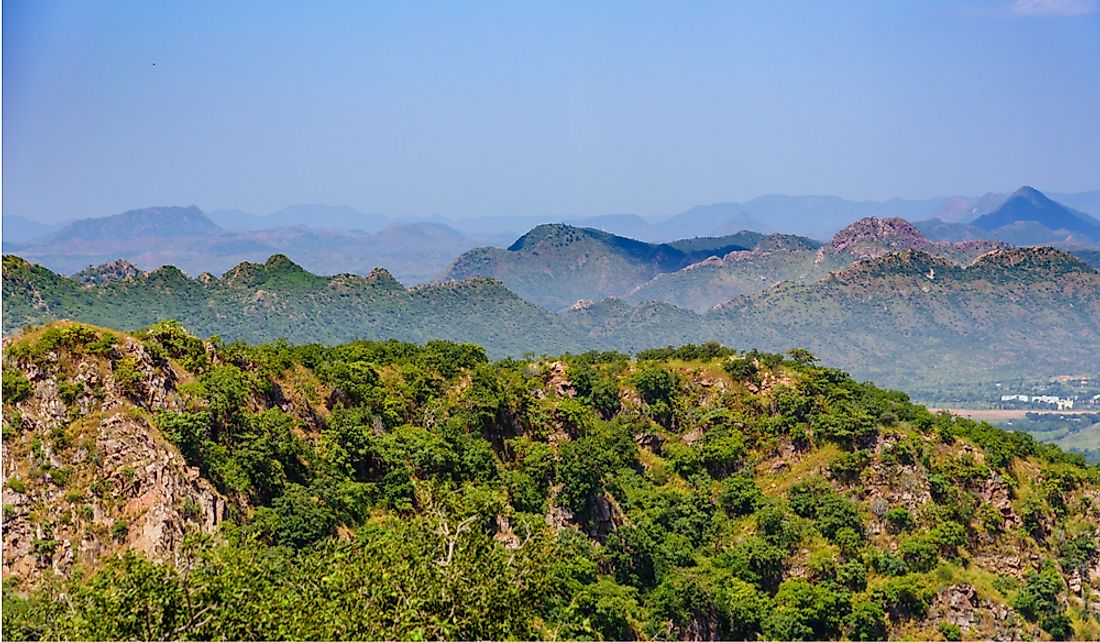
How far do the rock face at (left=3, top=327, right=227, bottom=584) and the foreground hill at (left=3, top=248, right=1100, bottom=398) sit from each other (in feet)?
291

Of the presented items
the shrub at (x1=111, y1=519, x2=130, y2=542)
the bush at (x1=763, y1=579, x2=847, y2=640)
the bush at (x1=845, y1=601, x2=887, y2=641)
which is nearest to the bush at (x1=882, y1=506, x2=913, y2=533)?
the bush at (x1=845, y1=601, x2=887, y2=641)

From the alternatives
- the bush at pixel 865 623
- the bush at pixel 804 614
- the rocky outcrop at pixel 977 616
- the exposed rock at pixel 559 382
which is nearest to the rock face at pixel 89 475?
the exposed rock at pixel 559 382

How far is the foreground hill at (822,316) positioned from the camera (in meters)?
130

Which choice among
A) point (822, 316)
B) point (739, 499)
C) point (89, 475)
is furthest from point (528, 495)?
point (822, 316)

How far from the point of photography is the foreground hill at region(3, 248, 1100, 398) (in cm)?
13000

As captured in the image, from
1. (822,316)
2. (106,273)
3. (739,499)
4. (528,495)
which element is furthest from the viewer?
(822,316)

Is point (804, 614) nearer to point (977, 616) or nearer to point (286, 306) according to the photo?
point (977, 616)

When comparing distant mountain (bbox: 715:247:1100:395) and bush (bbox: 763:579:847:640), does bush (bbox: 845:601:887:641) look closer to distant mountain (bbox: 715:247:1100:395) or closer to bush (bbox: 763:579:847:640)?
bush (bbox: 763:579:847:640)

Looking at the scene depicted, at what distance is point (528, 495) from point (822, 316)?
152992mm

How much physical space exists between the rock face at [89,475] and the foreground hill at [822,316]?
88.7m

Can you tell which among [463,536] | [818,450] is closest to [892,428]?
[818,450]

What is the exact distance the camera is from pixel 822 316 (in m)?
185

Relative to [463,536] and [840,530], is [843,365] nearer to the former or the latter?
[840,530]

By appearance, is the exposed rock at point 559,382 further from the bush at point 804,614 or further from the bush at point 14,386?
the bush at point 14,386
